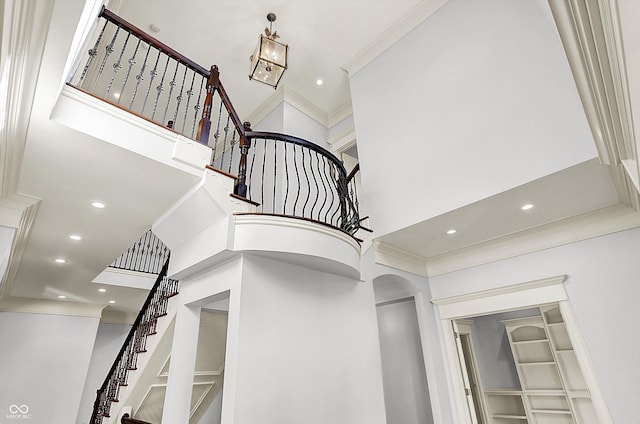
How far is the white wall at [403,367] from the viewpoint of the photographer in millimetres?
4961

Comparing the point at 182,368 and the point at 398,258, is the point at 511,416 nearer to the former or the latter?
the point at 398,258

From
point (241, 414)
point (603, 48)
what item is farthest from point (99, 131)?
point (603, 48)

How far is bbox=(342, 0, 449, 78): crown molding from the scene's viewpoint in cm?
452

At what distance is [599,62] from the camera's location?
4.87 feet

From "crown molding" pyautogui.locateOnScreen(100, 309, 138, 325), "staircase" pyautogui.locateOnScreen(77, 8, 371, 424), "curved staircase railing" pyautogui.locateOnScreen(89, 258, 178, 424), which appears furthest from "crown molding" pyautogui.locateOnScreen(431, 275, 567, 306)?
"crown molding" pyautogui.locateOnScreen(100, 309, 138, 325)

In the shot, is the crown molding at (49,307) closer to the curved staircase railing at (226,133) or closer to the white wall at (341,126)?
the curved staircase railing at (226,133)

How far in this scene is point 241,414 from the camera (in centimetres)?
244

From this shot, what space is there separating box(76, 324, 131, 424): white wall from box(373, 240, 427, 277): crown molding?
6.91 metres

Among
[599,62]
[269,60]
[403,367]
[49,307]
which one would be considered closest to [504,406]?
[403,367]

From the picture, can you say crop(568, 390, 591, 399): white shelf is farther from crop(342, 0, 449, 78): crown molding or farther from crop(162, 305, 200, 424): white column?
crop(342, 0, 449, 78): crown molding

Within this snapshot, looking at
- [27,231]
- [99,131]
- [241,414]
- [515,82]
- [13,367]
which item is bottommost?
[241,414]

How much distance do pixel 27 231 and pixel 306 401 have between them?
331 centimetres

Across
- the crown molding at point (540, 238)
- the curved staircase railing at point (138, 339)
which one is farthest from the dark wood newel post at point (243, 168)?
the crown molding at point (540, 238)

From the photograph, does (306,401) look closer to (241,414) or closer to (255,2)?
(241,414)
